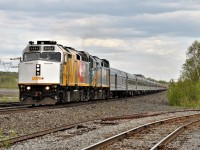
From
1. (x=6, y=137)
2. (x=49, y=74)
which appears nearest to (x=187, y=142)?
(x=6, y=137)

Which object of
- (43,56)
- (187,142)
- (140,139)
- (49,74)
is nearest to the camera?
(187,142)

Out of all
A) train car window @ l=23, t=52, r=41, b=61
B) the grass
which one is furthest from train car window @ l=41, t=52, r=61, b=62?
the grass

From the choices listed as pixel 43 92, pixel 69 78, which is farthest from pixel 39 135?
pixel 69 78

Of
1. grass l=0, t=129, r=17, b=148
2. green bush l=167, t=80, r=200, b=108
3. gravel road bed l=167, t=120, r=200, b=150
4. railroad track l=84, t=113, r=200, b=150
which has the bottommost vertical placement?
gravel road bed l=167, t=120, r=200, b=150

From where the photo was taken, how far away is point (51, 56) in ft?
84.8

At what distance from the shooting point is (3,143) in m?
11.0

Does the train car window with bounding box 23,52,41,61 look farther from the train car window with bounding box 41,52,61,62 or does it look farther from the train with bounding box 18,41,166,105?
the train car window with bounding box 41,52,61,62

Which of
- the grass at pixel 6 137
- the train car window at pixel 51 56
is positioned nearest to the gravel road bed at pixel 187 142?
the grass at pixel 6 137

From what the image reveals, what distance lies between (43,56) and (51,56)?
48 centimetres

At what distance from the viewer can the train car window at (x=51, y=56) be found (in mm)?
25750

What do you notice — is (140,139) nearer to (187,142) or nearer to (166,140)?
(166,140)

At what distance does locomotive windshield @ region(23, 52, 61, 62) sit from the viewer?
2575 cm

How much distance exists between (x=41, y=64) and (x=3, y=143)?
14382mm

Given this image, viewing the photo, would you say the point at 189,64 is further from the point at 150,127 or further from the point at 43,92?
the point at 150,127
